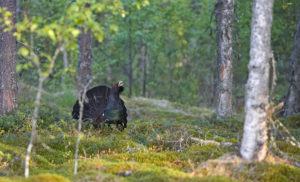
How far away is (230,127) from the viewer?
12.8 m

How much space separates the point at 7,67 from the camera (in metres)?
11.1

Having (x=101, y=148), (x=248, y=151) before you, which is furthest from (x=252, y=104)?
(x=101, y=148)

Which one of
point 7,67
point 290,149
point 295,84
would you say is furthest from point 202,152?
point 295,84

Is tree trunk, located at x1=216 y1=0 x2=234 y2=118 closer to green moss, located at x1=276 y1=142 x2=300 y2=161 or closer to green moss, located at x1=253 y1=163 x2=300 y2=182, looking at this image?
green moss, located at x1=276 y1=142 x2=300 y2=161

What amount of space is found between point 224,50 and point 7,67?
7658mm

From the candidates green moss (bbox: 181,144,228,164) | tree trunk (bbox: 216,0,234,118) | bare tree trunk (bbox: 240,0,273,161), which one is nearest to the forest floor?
green moss (bbox: 181,144,228,164)

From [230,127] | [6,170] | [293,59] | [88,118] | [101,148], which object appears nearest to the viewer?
[6,170]

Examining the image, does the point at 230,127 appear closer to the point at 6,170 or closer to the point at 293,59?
the point at 293,59

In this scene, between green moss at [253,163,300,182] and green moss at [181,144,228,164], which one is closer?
green moss at [253,163,300,182]

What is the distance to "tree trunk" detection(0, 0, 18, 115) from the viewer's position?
11.0 m

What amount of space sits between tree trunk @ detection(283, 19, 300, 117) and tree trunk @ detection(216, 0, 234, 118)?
13.1ft

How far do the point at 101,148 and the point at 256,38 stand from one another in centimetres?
470

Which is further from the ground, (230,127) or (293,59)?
(293,59)

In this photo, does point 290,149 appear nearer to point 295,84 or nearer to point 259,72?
point 259,72
